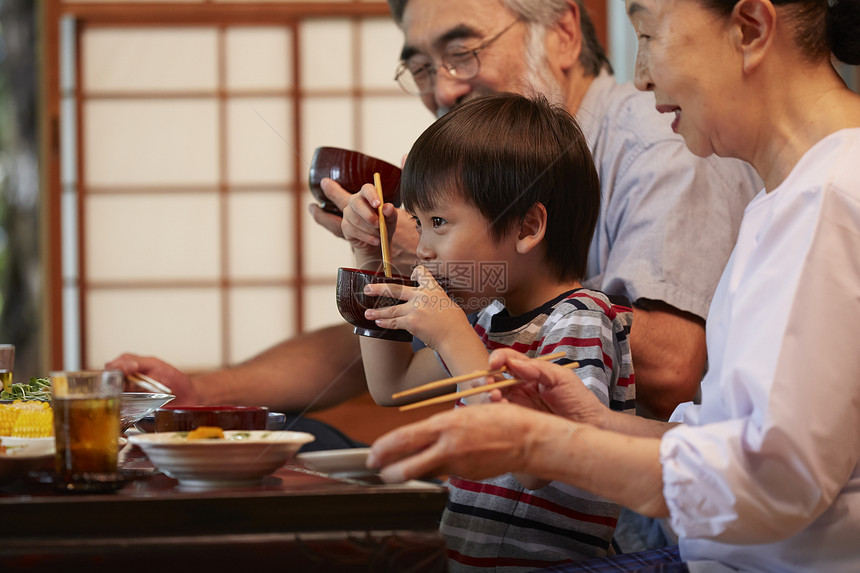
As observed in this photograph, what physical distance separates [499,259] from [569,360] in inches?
8.8

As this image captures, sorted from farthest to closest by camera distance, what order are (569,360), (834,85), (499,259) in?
(499,259), (569,360), (834,85)

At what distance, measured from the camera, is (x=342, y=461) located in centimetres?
80

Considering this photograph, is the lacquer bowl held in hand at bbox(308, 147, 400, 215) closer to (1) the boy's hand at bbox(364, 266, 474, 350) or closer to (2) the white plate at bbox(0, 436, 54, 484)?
(1) the boy's hand at bbox(364, 266, 474, 350)

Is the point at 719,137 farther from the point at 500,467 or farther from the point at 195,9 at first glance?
the point at 195,9

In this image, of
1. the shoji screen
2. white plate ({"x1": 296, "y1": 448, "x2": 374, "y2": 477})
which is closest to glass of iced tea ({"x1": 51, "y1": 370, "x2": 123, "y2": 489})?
white plate ({"x1": 296, "y1": 448, "x2": 374, "y2": 477})

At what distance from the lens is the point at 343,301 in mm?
1226

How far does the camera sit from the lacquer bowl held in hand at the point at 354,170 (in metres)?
1.55

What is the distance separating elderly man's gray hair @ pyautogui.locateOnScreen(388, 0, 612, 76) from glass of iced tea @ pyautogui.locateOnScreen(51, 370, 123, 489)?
4.50 ft

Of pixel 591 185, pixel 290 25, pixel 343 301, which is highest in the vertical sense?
pixel 290 25

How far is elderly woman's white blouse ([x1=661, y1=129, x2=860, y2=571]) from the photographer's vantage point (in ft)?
2.69

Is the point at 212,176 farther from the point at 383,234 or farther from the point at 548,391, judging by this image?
the point at 548,391

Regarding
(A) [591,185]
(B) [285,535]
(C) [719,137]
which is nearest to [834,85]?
(C) [719,137]

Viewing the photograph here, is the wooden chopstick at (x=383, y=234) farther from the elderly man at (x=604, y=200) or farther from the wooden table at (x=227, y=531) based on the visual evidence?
the wooden table at (x=227, y=531)

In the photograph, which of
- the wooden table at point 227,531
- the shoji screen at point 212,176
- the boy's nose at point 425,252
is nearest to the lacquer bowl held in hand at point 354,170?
the boy's nose at point 425,252
